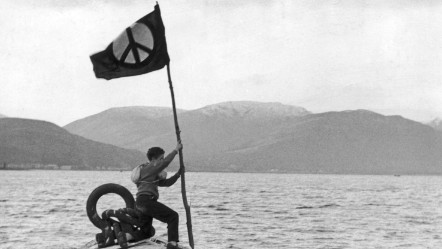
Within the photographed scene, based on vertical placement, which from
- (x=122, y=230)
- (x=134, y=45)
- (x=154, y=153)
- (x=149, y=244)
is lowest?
(x=149, y=244)

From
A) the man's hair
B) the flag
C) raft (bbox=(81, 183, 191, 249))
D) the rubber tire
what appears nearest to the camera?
the flag

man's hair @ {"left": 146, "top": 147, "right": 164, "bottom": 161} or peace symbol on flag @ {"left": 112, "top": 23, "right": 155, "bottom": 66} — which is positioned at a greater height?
peace symbol on flag @ {"left": 112, "top": 23, "right": 155, "bottom": 66}

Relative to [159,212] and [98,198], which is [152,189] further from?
[98,198]

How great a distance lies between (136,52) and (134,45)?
0.15m

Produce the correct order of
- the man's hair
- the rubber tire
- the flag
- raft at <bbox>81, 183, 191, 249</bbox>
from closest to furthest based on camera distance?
1. the flag
2. the man's hair
3. raft at <bbox>81, 183, 191, 249</bbox>
4. the rubber tire

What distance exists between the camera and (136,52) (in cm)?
1534

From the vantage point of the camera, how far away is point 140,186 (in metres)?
15.5

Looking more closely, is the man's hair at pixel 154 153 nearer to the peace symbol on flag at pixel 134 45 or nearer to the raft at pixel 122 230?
the raft at pixel 122 230

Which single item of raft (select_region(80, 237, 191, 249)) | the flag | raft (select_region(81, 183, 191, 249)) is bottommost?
raft (select_region(80, 237, 191, 249))

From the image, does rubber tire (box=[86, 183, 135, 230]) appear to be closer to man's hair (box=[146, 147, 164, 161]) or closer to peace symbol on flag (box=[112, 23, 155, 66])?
man's hair (box=[146, 147, 164, 161])

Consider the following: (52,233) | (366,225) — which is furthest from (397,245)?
(52,233)

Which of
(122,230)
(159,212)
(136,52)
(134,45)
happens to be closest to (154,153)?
(159,212)

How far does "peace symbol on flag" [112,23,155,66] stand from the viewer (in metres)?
15.2

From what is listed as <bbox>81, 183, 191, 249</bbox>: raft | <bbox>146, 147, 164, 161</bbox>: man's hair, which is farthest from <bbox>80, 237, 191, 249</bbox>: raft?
<bbox>146, 147, 164, 161</bbox>: man's hair
